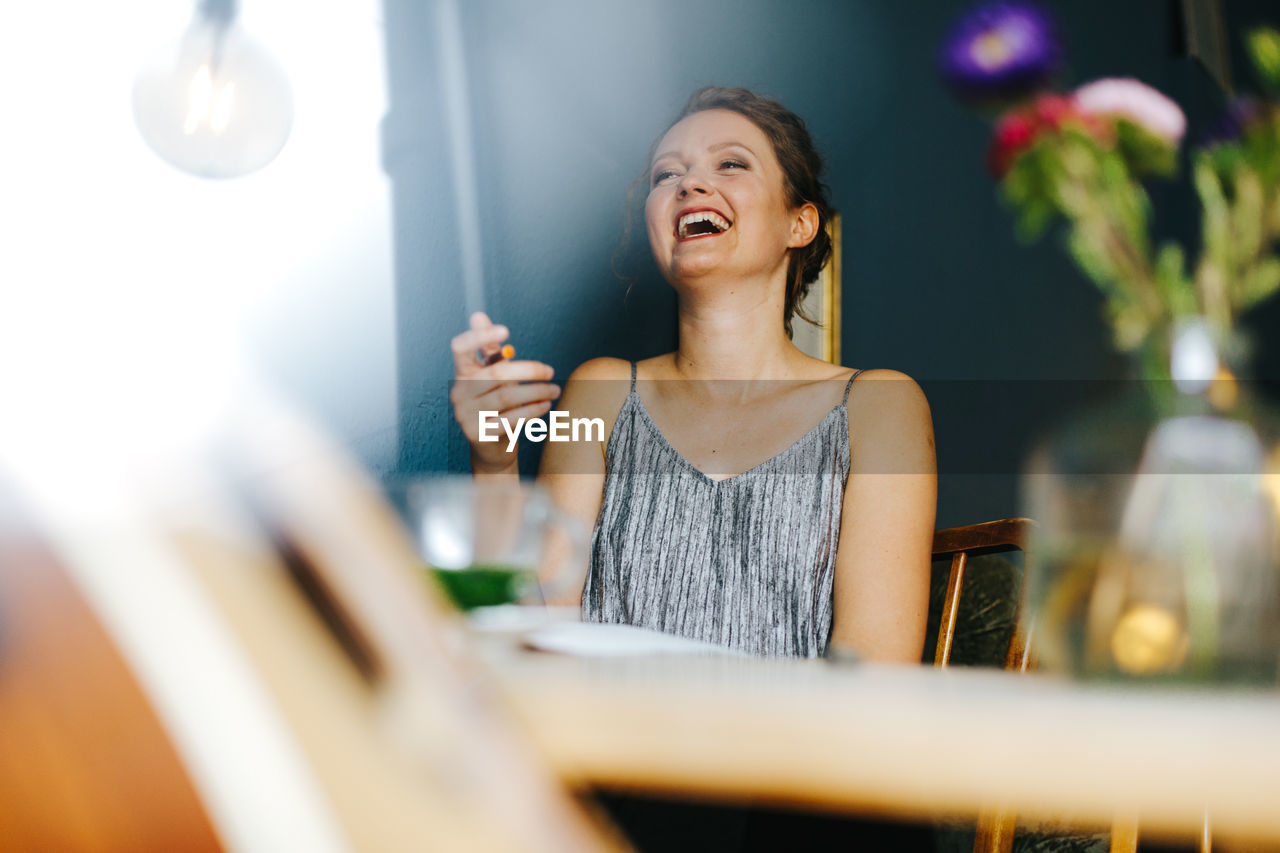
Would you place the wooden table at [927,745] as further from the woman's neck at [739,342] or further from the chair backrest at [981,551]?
the woman's neck at [739,342]

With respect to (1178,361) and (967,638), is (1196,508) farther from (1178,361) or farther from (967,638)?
(967,638)

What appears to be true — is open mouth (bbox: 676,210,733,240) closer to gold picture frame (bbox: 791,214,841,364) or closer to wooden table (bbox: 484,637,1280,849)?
gold picture frame (bbox: 791,214,841,364)

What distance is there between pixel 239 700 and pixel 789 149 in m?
1.21

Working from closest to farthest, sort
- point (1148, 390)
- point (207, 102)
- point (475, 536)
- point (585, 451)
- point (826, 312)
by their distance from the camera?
point (1148, 390) → point (475, 536) → point (207, 102) → point (585, 451) → point (826, 312)

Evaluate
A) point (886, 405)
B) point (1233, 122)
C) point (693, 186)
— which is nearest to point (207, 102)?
point (693, 186)

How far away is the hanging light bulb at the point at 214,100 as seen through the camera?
1058 mm

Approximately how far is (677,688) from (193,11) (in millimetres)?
1100

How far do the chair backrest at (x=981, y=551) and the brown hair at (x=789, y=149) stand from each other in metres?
0.42

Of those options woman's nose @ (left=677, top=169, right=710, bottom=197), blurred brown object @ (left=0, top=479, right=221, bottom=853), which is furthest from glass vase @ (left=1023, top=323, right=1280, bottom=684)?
woman's nose @ (left=677, top=169, right=710, bottom=197)

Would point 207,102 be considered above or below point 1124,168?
above

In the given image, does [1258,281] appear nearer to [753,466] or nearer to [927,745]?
[927,745]

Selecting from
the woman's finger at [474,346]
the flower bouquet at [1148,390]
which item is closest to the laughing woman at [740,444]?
the woman's finger at [474,346]

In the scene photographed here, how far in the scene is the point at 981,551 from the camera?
117 cm

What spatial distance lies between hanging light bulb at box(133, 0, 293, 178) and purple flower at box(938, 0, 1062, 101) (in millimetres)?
926
